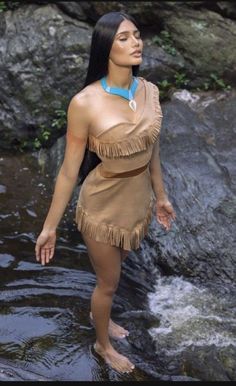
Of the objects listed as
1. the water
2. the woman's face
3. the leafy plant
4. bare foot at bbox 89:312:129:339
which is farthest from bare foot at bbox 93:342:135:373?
the leafy plant

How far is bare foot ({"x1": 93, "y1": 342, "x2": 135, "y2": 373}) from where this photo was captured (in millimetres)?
3773

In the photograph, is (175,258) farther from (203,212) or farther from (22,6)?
(22,6)

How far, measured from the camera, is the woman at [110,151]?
10.4 feet

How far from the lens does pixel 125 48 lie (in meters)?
3.16

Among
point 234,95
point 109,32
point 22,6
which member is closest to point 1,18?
point 22,6

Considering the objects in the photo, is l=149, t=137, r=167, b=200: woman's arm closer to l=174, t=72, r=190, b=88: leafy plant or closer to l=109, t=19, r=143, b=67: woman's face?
l=109, t=19, r=143, b=67: woman's face

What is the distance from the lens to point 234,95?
6383mm

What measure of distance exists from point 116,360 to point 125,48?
1.92 m

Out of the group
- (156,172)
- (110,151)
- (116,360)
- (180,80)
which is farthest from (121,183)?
(180,80)

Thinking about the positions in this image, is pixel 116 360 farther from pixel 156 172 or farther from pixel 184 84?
pixel 184 84

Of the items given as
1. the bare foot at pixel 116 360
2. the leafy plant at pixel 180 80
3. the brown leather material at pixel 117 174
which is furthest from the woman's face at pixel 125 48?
the leafy plant at pixel 180 80

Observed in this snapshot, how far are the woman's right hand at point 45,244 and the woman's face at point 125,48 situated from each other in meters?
1.01

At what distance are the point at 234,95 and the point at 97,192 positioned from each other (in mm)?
3477

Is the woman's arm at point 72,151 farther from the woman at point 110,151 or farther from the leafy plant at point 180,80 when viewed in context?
the leafy plant at point 180,80
